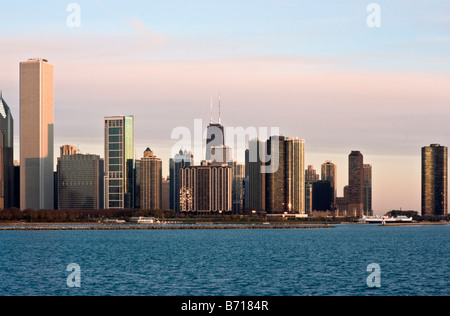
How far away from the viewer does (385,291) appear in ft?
259
